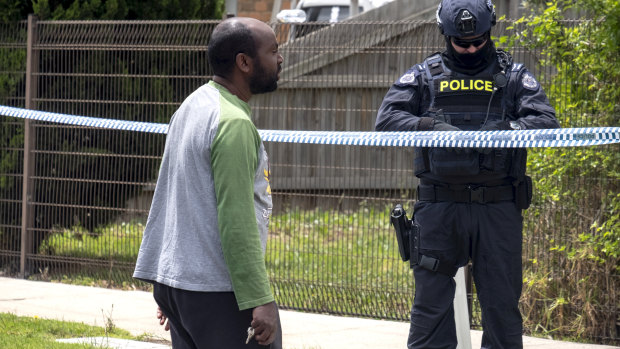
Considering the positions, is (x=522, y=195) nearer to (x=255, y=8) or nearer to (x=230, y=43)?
(x=230, y=43)

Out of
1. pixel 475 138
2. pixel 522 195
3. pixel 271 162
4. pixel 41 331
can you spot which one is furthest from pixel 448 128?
pixel 271 162

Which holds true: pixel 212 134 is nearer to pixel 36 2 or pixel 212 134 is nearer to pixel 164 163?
pixel 164 163

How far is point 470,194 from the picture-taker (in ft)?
15.9

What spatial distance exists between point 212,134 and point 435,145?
185 centimetres

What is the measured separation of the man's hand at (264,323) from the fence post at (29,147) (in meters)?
6.62

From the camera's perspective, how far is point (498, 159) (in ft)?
15.9

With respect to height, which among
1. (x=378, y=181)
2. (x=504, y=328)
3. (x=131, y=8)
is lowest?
(x=504, y=328)

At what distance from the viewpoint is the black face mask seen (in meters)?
4.92

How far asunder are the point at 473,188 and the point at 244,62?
1.74 metres

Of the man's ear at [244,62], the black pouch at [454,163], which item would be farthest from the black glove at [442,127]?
the man's ear at [244,62]

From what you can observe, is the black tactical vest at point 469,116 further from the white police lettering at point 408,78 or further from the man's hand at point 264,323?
the man's hand at point 264,323

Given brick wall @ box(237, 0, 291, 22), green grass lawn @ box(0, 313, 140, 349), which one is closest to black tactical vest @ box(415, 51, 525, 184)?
green grass lawn @ box(0, 313, 140, 349)

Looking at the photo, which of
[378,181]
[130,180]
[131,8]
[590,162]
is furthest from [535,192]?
[131,8]

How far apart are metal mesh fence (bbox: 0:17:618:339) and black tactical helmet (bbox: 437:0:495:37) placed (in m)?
2.20
